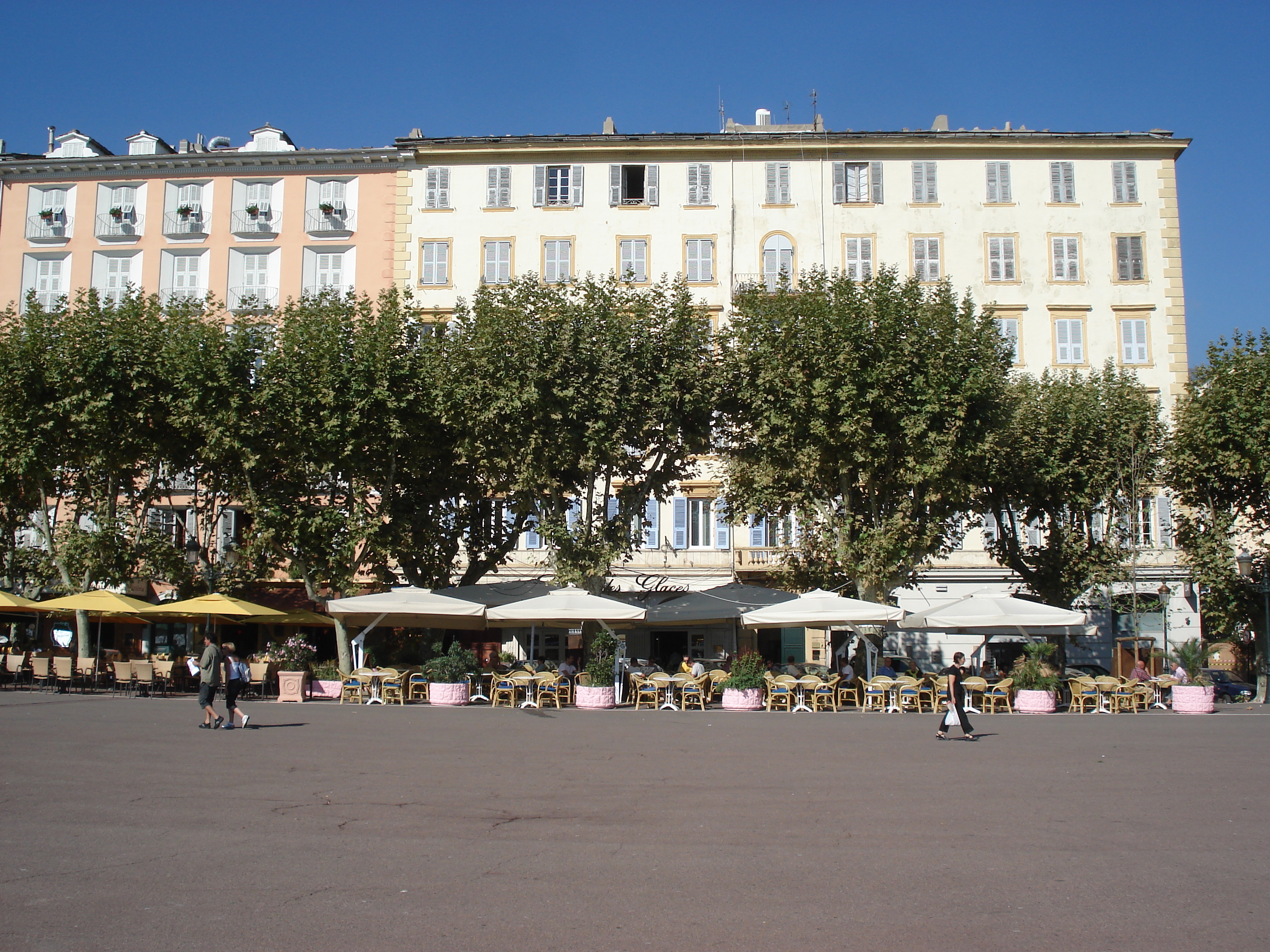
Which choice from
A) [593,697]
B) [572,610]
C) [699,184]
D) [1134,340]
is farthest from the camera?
[699,184]

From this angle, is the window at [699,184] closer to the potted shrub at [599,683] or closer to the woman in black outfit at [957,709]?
the potted shrub at [599,683]

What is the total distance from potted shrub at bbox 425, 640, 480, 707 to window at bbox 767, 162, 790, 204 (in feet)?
71.0

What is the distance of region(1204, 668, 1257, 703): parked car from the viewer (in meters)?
32.9

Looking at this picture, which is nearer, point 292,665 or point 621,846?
point 621,846

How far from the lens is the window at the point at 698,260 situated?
3756 centimetres

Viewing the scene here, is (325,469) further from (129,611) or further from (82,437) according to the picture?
(82,437)

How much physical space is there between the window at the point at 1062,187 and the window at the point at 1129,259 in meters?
2.32

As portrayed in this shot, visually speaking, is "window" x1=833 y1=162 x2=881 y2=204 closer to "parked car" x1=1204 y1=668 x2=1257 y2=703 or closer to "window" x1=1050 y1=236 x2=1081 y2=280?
"window" x1=1050 y1=236 x2=1081 y2=280

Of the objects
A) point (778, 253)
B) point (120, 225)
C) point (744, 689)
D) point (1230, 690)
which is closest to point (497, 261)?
point (778, 253)

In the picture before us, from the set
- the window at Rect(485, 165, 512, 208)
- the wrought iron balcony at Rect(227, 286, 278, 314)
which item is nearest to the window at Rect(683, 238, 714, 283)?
the window at Rect(485, 165, 512, 208)

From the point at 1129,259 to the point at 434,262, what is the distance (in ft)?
82.1

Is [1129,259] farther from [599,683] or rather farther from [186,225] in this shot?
[186,225]

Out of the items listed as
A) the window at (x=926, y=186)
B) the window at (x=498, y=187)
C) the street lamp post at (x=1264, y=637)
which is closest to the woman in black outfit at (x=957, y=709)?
the street lamp post at (x=1264, y=637)

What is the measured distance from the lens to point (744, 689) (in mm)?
23641
